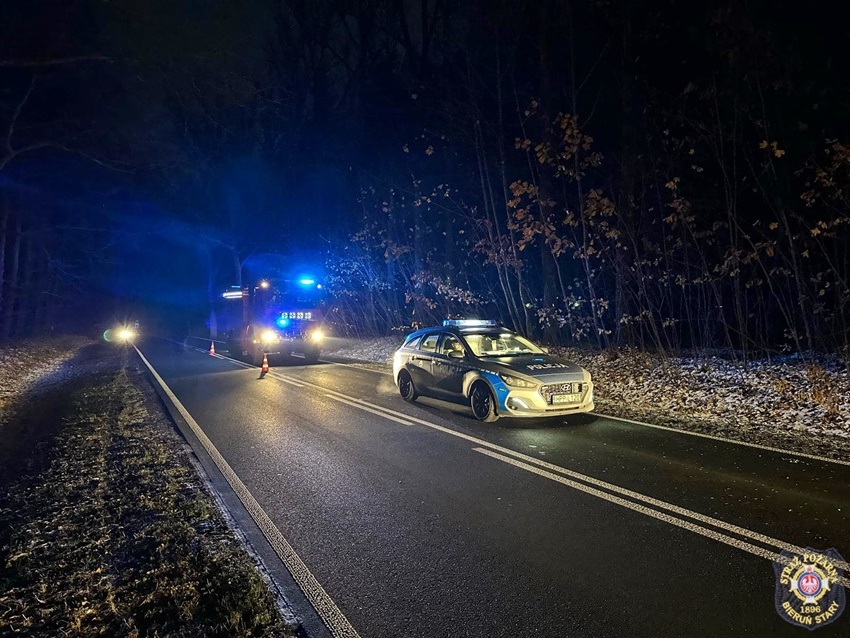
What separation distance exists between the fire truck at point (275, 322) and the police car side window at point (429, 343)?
12.6m

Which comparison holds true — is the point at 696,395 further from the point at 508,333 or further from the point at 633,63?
the point at 633,63

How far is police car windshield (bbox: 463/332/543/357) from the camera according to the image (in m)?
10.5

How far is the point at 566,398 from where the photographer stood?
9320mm

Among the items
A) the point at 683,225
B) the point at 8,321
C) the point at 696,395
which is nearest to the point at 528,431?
the point at 696,395

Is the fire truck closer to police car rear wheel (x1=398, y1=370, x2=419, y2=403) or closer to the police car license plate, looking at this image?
police car rear wheel (x1=398, y1=370, x2=419, y2=403)

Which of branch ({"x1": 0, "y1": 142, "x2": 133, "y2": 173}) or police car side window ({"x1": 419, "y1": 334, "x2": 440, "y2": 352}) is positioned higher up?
branch ({"x1": 0, "y1": 142, "x2": 133, "y2": 173})

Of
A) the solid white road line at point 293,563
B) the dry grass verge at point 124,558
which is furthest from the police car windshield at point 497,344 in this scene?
the dry grass verge at point 124,558

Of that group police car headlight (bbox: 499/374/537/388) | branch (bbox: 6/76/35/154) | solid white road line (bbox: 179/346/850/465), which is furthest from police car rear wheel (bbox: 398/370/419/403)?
branch (bbox: 6/76/35/154)

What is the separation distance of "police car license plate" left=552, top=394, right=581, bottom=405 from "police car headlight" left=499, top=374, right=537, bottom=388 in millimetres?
408

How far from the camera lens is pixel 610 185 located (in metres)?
15.9

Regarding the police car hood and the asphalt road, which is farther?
the police car hood

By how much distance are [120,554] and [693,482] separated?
555 centimetres

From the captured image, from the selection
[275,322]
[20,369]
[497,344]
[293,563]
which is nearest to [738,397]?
[497,344]

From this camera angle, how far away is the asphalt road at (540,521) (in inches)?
148
